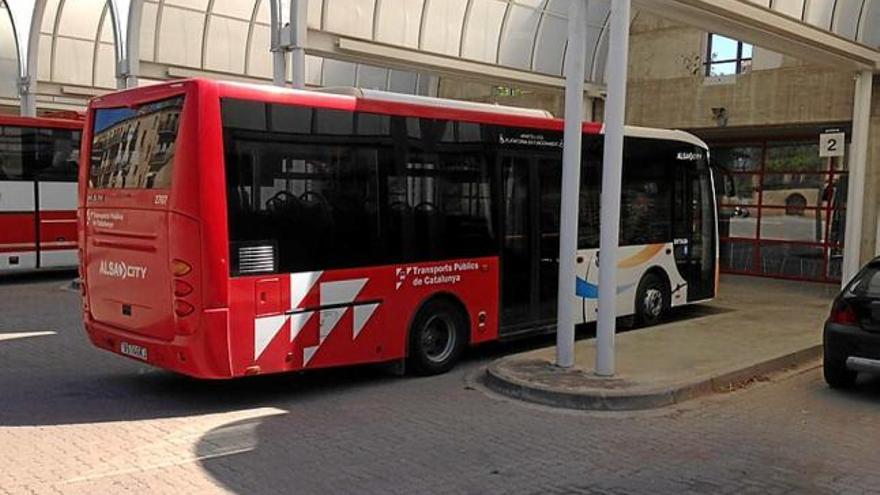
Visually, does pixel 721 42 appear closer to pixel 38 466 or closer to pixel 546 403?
pixel 546 403

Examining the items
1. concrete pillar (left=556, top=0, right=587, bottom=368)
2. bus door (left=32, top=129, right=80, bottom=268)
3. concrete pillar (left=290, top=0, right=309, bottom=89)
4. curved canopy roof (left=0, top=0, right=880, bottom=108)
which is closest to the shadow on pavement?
concrete pillar (left=556, top=0, right=587, bottom=368)

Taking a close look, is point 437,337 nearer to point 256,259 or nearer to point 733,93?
point 256,259

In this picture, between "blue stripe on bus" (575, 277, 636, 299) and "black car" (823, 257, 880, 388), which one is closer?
"black car" (823, 257, 880, 388)

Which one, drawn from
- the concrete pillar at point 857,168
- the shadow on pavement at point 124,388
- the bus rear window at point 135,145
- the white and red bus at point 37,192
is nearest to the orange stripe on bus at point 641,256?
the shadow on pavement at point 124,388

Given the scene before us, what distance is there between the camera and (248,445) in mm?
5965

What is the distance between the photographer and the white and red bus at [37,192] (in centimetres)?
1608

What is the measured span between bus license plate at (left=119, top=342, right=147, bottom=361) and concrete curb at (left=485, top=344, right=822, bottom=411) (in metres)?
3.30

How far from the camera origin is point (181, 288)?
262 inches

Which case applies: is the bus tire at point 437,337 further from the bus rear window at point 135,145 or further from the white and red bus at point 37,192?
the white and red bus at point 37,192

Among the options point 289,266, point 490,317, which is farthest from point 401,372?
point 289,266

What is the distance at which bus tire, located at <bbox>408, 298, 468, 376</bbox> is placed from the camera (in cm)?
834

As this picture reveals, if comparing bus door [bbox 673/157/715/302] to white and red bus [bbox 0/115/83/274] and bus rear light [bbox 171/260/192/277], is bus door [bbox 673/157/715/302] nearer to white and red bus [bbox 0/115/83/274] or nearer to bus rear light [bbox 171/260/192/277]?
bus rear light [bbox 171/260/192/277]

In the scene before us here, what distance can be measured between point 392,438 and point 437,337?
2562 mm

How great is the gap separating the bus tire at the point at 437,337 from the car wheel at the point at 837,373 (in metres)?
3.70
